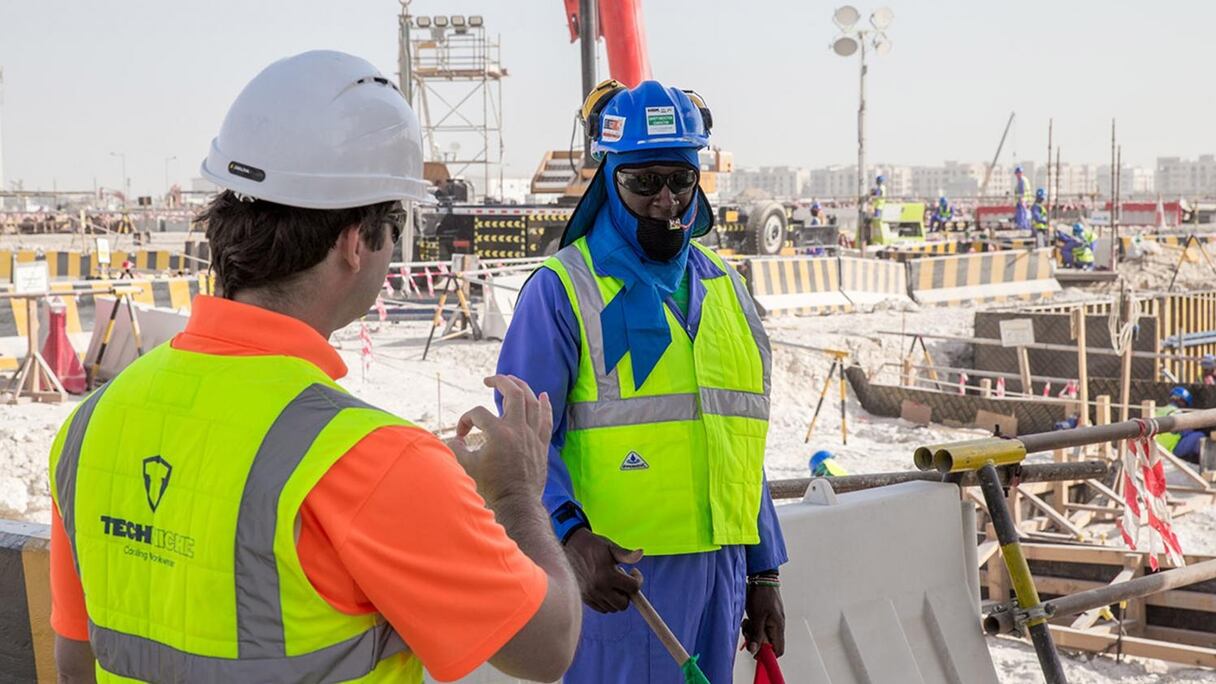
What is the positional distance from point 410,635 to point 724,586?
1468 mm

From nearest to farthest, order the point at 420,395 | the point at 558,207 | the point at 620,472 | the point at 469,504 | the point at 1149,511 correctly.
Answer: the point at 469,504, the point at 620,472, the point at 1149,511, the point at 420,395, the point at 558,207

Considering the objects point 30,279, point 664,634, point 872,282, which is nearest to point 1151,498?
point 664,634

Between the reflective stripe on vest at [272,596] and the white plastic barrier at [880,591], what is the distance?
2106mm

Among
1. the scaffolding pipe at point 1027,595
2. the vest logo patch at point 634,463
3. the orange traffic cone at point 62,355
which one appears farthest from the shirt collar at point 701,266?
the orange traffic cone at point 62,355

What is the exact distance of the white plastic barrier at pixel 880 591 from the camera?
3.70 metres

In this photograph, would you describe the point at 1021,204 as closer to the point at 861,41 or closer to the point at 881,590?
the point at 861,41

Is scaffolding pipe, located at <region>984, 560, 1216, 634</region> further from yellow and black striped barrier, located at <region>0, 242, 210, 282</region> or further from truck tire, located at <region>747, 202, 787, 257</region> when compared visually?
yellow and black striped barrier, located at <region>0, 242, 210, 282</region>

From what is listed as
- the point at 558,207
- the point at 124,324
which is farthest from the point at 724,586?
the point at 558,207

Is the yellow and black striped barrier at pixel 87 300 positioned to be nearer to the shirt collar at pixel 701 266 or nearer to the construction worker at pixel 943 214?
the shirt collar at pixel 701 266

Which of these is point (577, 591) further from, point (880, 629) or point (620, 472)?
point (880, 629)

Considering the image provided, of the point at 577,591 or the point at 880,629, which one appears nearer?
the point at 577,591

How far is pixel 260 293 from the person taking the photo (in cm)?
159

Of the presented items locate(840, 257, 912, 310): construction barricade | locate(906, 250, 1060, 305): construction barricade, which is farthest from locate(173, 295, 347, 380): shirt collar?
locate(906, 250, 1060, 305): construction barricade

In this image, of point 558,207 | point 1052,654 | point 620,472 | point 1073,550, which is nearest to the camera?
point 620,472
